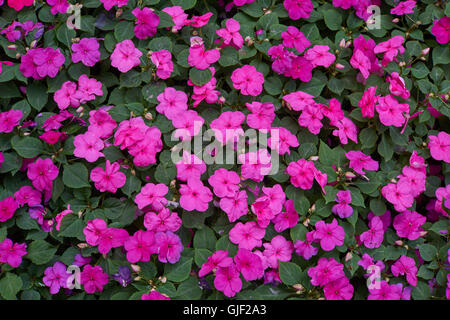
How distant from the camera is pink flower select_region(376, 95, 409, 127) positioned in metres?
2.00

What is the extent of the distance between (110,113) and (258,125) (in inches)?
25.5

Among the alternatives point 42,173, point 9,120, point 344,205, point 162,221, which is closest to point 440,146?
point 344,205

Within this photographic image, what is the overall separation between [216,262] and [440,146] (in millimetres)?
1131

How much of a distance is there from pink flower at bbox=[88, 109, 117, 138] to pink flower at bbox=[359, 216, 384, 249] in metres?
1.17

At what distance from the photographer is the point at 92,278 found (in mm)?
1904

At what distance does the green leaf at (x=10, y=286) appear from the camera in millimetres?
1893

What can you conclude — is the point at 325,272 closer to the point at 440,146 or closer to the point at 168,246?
the point at 168,246

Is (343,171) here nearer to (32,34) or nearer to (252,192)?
(252,192)

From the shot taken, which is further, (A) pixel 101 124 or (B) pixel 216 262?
(A) pixel 101 124

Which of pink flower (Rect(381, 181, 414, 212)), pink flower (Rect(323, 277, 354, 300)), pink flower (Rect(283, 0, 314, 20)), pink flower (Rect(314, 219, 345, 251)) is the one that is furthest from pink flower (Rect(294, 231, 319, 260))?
pink flower (Rect(283, 0, 314, 20))

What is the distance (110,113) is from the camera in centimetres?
203

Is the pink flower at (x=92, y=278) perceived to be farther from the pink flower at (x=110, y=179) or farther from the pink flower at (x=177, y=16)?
the pink flower at (x=177, y=16)

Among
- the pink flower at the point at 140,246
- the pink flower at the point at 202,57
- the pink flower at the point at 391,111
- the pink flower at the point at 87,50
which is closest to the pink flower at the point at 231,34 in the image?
the pink flower at the point at 202,57

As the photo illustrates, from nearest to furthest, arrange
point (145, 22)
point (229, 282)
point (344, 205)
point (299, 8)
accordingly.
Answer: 1. point (229, 282)
2. point (344, 205)
3. point (145, 22)
4. point (299, 8)
